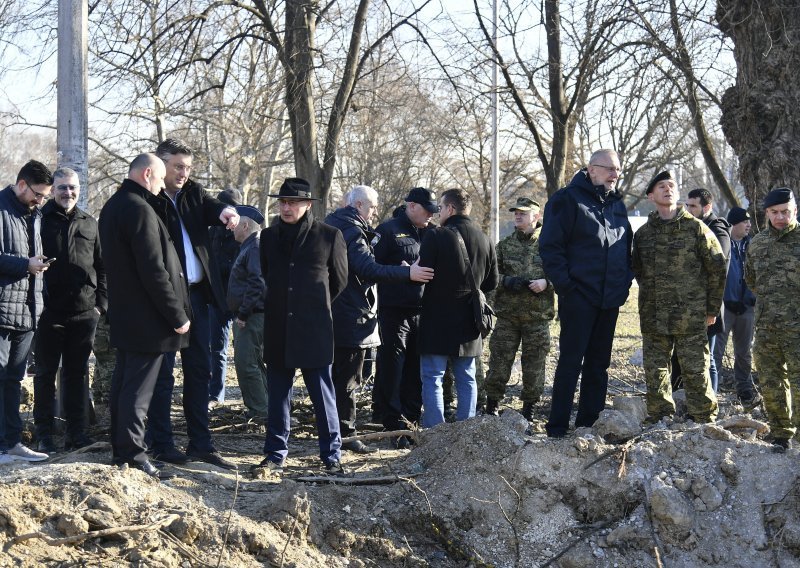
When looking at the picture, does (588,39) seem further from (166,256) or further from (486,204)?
(486,204)

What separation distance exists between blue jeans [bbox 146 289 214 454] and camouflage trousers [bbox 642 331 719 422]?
3.52 m

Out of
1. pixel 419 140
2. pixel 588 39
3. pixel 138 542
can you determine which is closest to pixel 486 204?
pixel 419 140

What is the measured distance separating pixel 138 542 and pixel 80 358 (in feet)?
9.70

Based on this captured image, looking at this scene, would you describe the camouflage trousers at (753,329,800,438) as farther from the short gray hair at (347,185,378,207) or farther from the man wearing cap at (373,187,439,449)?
the short gray hair at (347,185,378,207)

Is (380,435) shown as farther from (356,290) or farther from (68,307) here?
(68,307)

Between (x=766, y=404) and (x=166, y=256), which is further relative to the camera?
(x=766, y=404)

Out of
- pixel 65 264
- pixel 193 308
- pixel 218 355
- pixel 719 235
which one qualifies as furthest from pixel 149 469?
pixel 719 235

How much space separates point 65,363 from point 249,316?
1.77 m

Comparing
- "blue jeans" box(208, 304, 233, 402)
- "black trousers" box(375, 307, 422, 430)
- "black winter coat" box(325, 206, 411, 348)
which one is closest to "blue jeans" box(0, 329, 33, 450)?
"black winter coat" box(325, 206, 411, 348)

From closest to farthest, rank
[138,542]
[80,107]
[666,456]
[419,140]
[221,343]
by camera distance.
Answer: [138,542], [666,456], [80,107], [221,343], [419,140]

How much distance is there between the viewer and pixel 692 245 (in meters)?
7.25

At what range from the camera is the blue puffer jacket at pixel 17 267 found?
637cm

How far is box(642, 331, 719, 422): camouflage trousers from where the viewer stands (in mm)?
7309

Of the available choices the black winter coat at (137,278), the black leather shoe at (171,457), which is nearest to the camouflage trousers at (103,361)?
the black leather shoe at (171,457)
